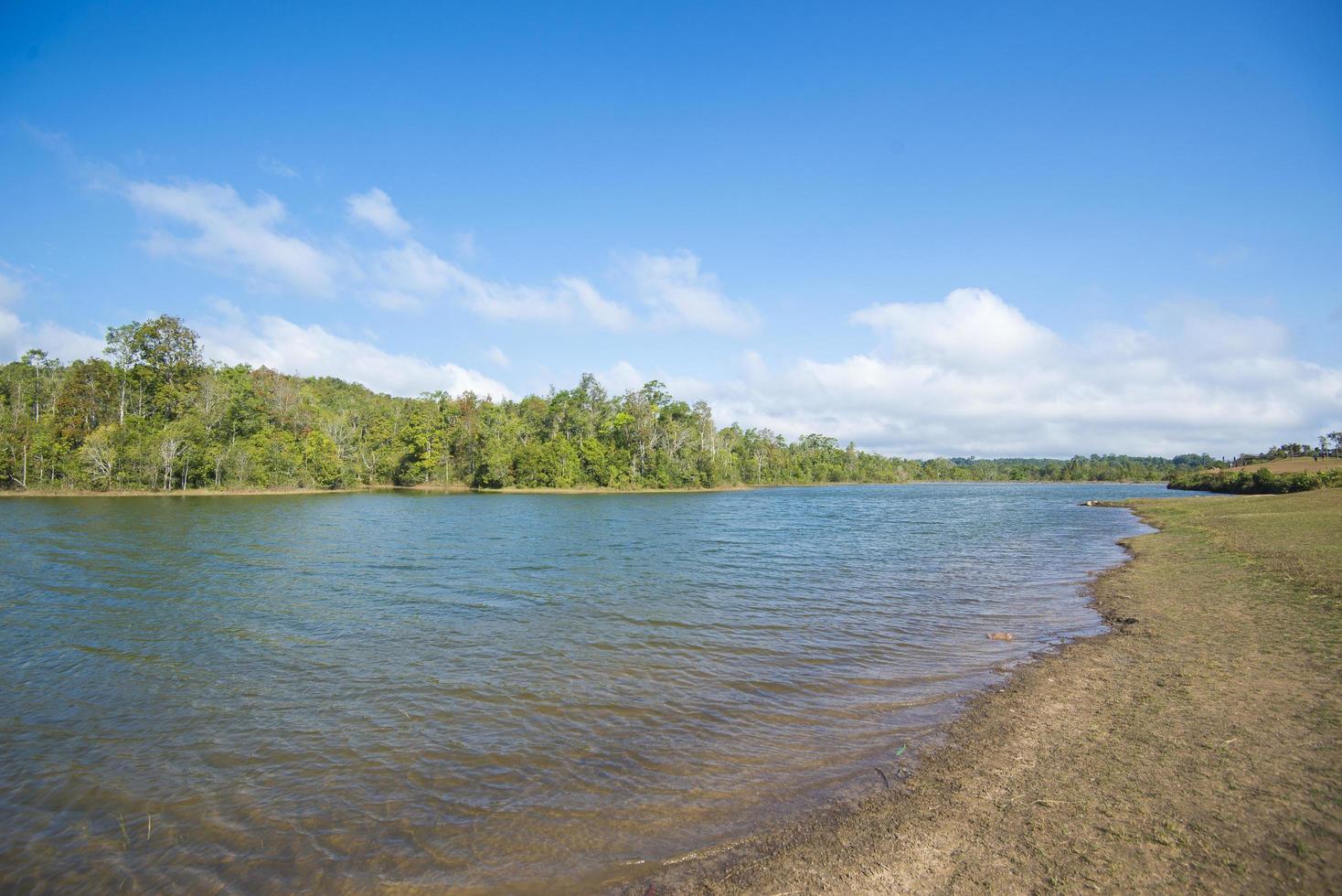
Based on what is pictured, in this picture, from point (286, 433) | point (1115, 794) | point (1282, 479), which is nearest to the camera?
point (1115, 794)

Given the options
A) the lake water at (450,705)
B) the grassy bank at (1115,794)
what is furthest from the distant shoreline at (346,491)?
the grassy bank at (1115,794)

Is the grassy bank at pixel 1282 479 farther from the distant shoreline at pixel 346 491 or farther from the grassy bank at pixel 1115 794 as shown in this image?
A: the distant shoreline at pixel 346 491

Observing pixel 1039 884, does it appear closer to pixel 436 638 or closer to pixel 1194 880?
pixel 1194 880

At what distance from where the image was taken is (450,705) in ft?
31.7

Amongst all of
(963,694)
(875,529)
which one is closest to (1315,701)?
(963,694)

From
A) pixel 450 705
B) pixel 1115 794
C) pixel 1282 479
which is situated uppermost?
pixel 1282 479

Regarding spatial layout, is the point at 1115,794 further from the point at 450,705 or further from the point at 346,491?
the point at 346,491

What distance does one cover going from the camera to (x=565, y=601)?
1752 cm

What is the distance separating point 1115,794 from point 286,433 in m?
104

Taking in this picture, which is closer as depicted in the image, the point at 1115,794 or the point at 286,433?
the point at 1115,794

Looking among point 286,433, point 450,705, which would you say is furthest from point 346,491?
point 450,705

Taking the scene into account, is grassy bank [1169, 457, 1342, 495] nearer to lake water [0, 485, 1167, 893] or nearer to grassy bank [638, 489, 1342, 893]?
lake water [0, 485, 1167, 893]

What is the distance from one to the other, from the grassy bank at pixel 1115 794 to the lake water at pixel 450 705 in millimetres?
749

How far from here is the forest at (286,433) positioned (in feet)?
240
